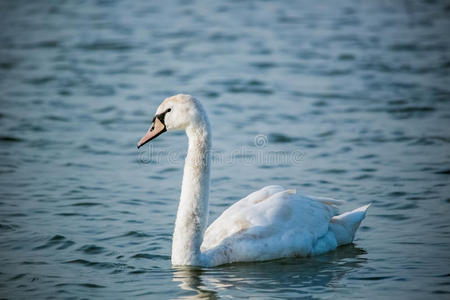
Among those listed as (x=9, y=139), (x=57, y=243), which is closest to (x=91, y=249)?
(x=57, y=243)

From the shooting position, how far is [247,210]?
7988 mm

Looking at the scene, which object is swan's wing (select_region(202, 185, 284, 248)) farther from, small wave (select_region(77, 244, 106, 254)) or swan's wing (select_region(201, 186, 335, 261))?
small wave (select_region(77, 244, 106, 254))

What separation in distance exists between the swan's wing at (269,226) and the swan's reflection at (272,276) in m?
0.16

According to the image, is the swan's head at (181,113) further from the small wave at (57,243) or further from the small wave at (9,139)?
the small wave at (9,139)

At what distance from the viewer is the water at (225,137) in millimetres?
7660

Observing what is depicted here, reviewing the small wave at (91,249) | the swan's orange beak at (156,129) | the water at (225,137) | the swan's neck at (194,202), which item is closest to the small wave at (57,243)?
the water at (225,137)

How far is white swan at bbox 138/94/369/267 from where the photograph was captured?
7621 mm

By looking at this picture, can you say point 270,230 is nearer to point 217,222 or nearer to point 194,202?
point 217,222

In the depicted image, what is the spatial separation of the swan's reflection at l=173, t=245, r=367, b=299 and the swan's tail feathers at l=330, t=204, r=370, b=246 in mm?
340

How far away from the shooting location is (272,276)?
7.51 metres

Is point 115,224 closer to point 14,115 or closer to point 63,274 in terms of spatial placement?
point 63,274

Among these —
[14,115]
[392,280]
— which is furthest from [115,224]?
[14,115]

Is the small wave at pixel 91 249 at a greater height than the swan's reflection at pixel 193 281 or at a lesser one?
greater

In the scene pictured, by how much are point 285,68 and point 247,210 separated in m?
9.87
